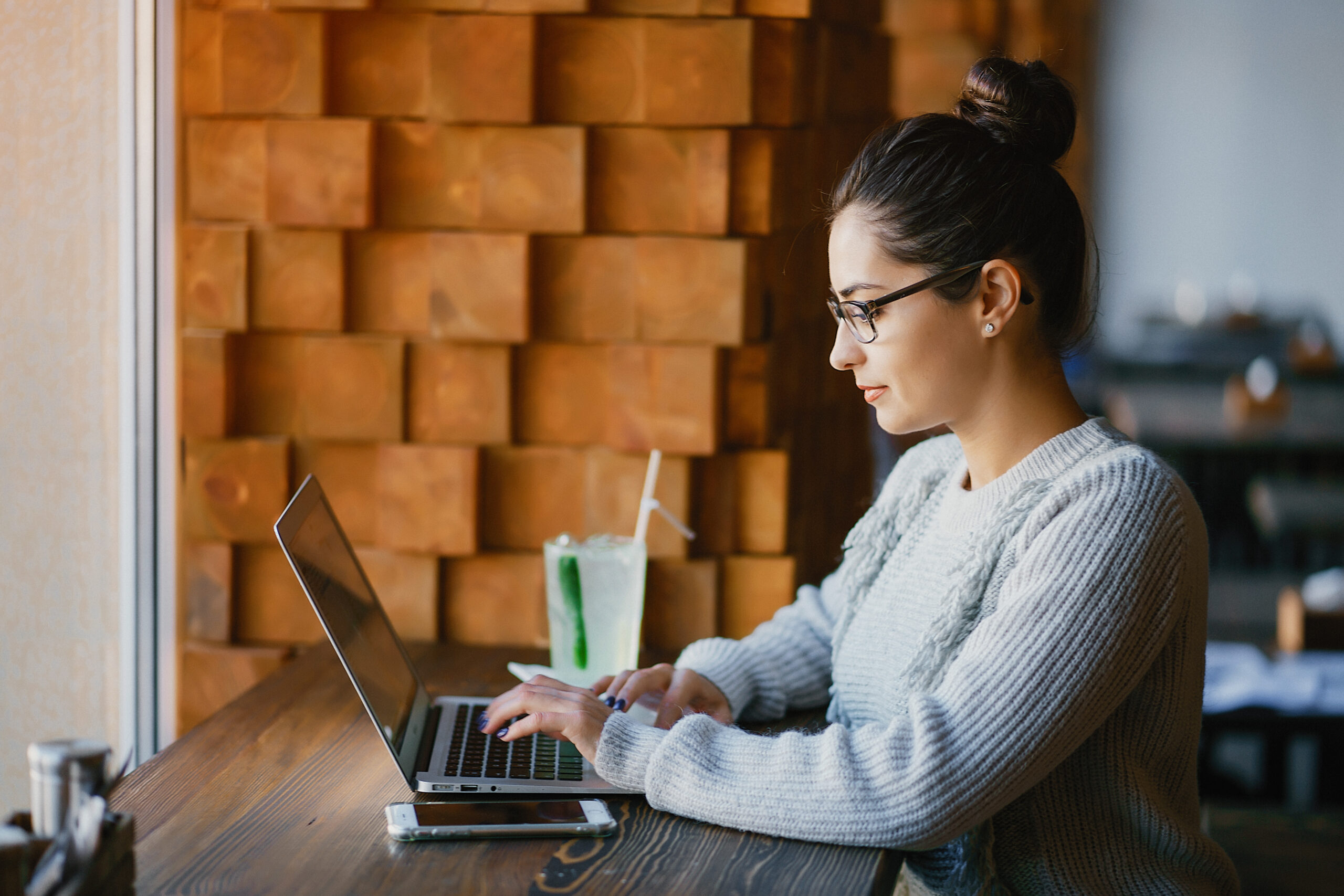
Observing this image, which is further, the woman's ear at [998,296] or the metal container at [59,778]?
the woman's ear at [998,296]

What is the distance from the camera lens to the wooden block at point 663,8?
5.71ft

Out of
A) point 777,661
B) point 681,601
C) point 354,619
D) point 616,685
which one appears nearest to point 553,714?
point 616,685

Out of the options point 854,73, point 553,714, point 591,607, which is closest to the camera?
point 553,714

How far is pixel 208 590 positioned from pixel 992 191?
1.28m

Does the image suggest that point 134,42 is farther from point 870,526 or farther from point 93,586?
point 870,526

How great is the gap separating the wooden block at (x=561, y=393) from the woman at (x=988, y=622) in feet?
1.54

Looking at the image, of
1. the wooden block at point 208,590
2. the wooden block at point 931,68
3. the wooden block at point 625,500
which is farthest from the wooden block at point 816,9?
the wooden block at point 931,68

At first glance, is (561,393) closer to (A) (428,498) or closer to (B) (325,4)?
(A) (428,498)

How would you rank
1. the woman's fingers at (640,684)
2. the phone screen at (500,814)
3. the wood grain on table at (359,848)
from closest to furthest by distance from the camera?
1. the wood grain on table at (359,848)
2. the phone screen at (500,814)
3. the woman's fingers at (640,684)

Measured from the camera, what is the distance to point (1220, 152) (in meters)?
8.69

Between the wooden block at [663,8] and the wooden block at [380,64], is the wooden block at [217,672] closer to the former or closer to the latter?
the wooden block at [380,64]

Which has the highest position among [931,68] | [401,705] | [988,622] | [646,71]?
[931,68]

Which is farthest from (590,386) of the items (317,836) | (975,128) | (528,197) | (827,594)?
(317,836)

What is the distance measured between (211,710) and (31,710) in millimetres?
265
